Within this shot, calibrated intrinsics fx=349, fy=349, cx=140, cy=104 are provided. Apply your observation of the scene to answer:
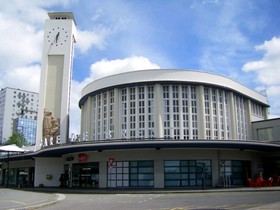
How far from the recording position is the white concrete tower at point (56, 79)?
165 ft

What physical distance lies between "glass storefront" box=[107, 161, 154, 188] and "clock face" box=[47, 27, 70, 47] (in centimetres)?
2527

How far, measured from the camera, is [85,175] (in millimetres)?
38938

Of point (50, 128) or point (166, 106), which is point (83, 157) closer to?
point (166, 106)

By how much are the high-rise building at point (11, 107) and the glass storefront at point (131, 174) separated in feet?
275

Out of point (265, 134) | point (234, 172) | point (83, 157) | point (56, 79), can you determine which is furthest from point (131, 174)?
point (265, 134)

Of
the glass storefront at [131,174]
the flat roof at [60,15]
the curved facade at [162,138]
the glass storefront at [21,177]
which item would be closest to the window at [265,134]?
the curved facade at [162,138]

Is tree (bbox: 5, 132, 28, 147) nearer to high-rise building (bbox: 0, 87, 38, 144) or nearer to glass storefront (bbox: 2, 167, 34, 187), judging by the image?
high-rise building (bbox: 0, 87, 38, 144)

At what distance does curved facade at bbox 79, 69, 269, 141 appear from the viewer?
44.0 m

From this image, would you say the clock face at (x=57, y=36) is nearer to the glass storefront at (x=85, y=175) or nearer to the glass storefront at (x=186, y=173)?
the glass storefront at (x=85, y=175)

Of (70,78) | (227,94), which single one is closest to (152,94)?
(227,94)

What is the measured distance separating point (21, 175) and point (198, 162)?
3039cm

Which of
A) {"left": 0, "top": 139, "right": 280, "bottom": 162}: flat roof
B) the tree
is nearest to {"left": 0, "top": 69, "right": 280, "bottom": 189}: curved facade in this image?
{"left": 0, "top": 139, "right": 280, "bottom": 162}: flat roof

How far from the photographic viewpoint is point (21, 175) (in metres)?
53.7

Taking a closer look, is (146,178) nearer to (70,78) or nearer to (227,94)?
(227,94)
